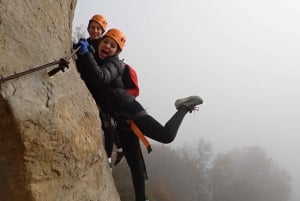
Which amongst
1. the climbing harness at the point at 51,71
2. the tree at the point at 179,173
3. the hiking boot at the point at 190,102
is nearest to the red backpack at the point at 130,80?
the hiking boot at the point at 190,102

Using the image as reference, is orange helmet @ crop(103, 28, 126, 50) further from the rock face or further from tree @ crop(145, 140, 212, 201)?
tree @ crop(145, 140, 212, 201)

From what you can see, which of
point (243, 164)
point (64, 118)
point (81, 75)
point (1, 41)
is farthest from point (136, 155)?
point (243, 164)

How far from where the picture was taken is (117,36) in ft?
19.3

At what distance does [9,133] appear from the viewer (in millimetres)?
3762

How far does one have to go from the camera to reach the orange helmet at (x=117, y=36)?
19.2 ft

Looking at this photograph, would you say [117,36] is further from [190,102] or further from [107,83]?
[190,102]

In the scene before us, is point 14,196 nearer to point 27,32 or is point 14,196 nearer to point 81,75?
point 27,32

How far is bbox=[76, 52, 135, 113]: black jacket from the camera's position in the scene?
523cm

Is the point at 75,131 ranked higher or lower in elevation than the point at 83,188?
higher

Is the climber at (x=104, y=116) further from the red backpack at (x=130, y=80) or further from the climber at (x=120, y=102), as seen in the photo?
the red backpack at (x=130, y=80)

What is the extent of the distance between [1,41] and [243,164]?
66.6 meters

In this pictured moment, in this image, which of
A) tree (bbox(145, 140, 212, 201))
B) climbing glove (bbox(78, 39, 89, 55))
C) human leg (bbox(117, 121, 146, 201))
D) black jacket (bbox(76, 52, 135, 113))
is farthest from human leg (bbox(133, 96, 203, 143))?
tree (bbox(145, 140, 212, 201))

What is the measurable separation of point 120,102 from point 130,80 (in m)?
0.42

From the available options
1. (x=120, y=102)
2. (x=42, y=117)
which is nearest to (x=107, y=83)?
(x=120, y=102)
